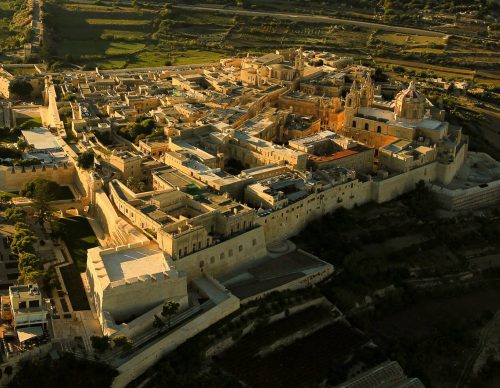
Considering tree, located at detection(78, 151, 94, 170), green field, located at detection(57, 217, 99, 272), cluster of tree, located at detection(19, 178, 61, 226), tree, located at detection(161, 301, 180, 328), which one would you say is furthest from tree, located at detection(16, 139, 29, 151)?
tree, located at detection(161, 301, 180, 328)

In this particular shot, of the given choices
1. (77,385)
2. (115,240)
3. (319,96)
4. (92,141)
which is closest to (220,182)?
(115,240)

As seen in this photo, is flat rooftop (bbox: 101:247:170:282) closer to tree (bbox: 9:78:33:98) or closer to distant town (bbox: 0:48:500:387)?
distant town (bbox: 0:48:500:387)

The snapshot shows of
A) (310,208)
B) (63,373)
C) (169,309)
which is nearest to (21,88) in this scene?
(310,208)

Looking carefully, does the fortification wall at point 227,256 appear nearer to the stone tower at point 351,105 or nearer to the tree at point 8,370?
the tree at point 8,370

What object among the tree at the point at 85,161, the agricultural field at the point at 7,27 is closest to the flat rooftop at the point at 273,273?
the tree at the point at 85,161

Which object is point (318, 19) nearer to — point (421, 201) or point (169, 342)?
point (421, 201)
